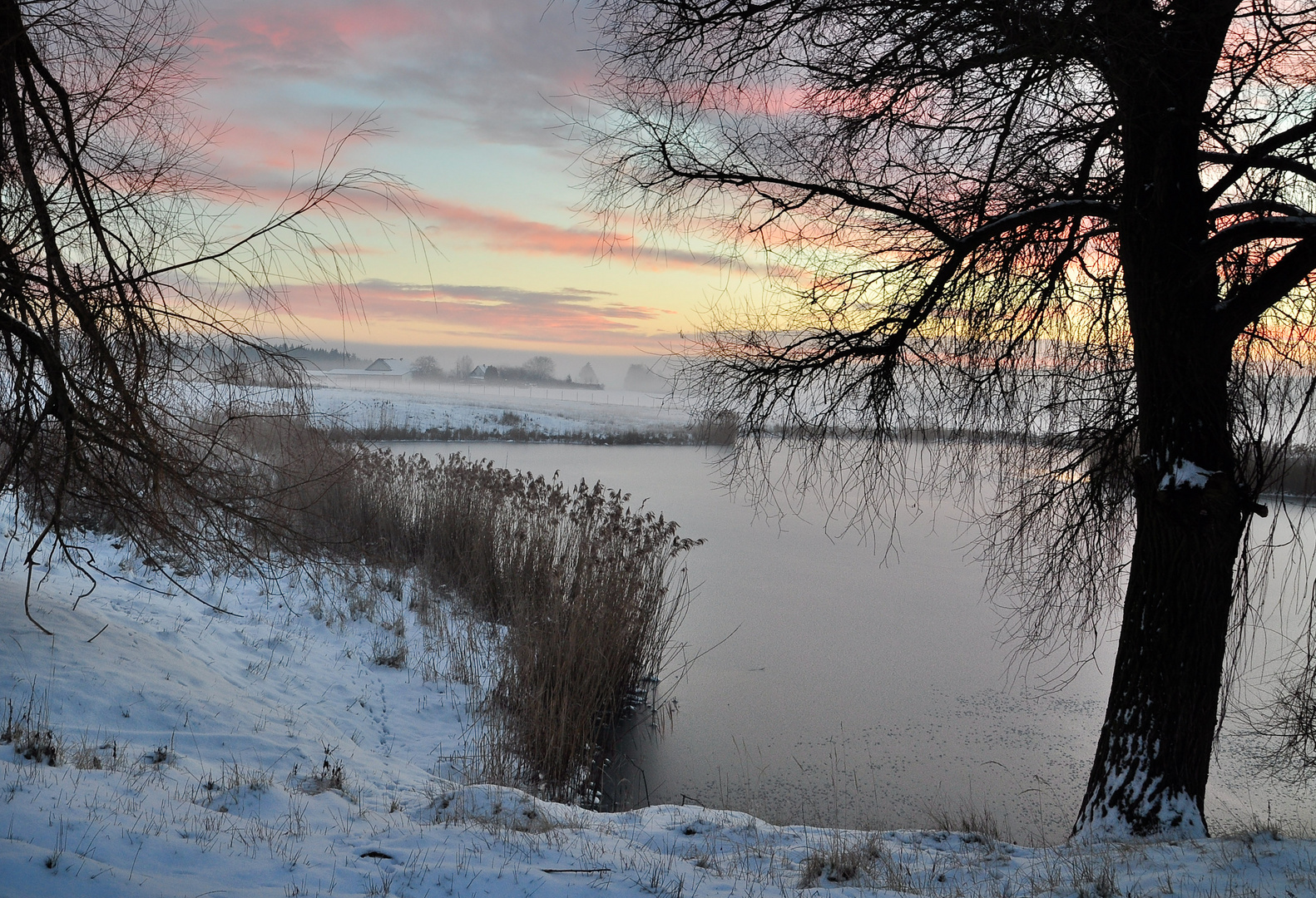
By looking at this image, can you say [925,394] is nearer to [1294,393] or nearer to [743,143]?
[743,143]

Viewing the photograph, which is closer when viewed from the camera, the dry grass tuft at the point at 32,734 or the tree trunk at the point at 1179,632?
the dry grass tuft at the point at 32,734

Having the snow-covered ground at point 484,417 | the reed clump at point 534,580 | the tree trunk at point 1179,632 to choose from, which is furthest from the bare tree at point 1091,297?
the snow-covered ground at point 484,417

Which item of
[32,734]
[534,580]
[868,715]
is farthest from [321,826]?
[868,715]

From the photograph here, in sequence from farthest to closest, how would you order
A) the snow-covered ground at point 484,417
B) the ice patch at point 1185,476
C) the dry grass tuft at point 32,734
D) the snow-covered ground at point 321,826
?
the snow-covered ground at point 484,417 → the ice patch at point 1185,476 → the dry grass tuft at point 32,734 → the snow-covered ground at point 321,826

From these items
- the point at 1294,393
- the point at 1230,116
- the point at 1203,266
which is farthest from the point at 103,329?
the point at 1294,393

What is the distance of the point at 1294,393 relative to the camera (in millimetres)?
5312

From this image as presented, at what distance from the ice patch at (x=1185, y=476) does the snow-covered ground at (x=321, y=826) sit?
164 cm

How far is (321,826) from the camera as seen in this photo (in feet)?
11.5

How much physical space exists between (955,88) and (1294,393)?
3169 mm

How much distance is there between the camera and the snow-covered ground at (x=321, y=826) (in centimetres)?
289

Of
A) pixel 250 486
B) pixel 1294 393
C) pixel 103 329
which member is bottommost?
pixel 250 486

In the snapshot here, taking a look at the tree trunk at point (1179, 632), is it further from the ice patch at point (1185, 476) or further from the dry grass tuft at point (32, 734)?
the dry grass tuft at point (32, 734)

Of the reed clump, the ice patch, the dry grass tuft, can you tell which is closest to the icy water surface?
the reed clump

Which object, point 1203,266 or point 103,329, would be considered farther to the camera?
point 1203,266
